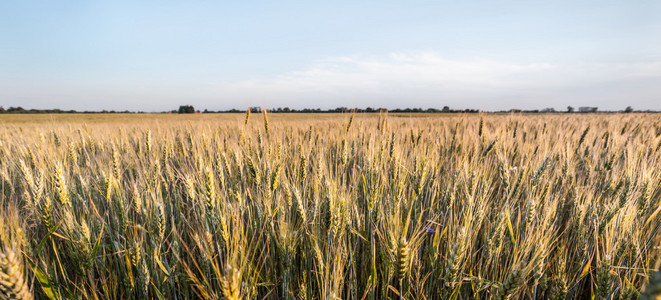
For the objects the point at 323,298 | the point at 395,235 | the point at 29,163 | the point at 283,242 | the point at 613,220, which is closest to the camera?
the point at 323,298

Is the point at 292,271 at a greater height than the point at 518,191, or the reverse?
the point at 518,191

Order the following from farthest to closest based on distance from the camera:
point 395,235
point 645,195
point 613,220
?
point 645,195, point 613,220, point 395,235

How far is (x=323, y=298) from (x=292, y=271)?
46cm

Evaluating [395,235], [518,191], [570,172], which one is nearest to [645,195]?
[518,191]

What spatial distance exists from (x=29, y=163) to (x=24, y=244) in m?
2.61

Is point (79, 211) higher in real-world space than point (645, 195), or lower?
lower

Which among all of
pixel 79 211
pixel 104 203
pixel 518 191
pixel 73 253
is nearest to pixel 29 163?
pixel 104 203

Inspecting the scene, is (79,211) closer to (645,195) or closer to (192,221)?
(192,221)

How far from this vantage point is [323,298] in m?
0.95

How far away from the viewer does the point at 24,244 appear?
1171 mm

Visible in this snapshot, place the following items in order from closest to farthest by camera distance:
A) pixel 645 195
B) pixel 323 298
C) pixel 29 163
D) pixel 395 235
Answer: pixel 323 298
pixel 395 235
pixel 645 195
pixel 29 163

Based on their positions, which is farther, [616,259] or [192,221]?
[192,221]

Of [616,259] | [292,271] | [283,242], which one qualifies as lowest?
[292,271]

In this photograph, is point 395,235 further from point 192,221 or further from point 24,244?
point 24,244
